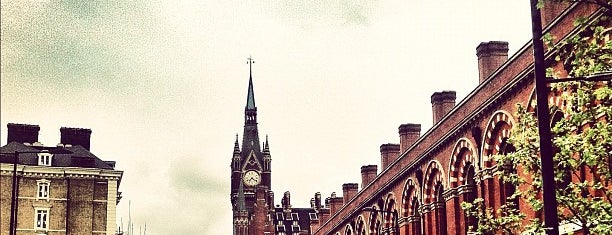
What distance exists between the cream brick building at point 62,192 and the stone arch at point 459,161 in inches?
1395

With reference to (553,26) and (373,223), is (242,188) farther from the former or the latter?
(553,26)

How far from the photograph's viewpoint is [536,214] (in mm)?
32781

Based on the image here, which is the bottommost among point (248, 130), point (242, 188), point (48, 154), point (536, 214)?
point (536, 214)

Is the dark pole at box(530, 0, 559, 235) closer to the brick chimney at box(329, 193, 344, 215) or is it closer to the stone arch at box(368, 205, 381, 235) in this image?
the stone arch at box(368, 205, 381, 235)

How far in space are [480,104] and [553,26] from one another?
6.95 meters

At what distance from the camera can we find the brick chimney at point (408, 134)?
50406 mm

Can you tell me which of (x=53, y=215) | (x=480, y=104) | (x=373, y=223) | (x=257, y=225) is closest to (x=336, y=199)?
(x=373, y=223)

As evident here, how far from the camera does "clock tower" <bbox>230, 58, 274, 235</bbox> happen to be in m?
162

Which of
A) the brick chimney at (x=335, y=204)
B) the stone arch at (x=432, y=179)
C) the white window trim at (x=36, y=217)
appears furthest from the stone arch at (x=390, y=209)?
the white window trim at (x=36, y=217)

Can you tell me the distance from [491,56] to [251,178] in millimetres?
130603

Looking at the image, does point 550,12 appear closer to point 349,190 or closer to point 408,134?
point 408,134

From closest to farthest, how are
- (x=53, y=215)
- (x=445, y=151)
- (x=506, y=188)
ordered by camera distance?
(x=506, y=188), (x=445, y=151), (x=53, y=215)

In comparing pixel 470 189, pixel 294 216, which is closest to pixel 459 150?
pixel 470 189

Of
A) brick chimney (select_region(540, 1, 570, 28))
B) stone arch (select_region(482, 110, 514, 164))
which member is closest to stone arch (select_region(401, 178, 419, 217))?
stone arch (select_region(482, 110, 514, 164))
